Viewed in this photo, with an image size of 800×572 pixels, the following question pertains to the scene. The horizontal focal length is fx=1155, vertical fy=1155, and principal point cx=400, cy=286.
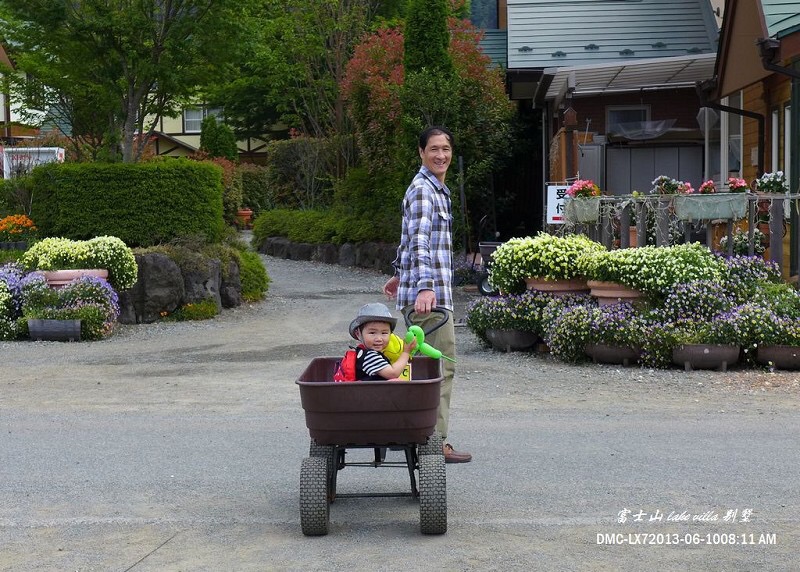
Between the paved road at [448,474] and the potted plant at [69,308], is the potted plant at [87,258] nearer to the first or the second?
the potted plant at [69,308]

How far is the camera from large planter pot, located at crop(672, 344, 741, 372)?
417 inches

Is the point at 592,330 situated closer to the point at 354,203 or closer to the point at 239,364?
the point at 239,364

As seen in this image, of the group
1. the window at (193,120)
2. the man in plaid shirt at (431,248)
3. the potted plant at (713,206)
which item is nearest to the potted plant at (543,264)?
the potted plant at (713,206)

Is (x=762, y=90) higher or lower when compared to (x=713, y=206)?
higher

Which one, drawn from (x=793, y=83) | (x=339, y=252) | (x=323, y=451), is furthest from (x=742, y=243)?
(x=339, y=252)

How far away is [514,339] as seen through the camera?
475 inches

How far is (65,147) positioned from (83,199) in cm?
1255

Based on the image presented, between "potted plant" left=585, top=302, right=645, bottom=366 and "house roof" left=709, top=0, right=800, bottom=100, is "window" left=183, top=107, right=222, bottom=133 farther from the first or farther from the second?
"potted plant" left=585, top=302, right=645, bottom=366

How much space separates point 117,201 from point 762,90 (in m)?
9.50

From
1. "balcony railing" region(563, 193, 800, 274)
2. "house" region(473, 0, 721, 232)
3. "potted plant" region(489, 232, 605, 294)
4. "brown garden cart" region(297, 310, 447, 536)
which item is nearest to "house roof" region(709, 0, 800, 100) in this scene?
"house" region(473, 0, 721, 232)

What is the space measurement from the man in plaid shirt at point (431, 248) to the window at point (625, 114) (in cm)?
1652

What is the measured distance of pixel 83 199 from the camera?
55.5 ft

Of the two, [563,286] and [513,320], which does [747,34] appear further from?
[513,320]

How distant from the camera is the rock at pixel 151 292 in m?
15.8
